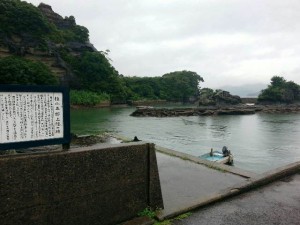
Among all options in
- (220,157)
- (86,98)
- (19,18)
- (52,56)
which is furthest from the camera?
(86,98)

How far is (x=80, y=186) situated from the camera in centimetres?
402

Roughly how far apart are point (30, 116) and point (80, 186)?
3.98 feet

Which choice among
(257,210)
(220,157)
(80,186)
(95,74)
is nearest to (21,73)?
(95,74)

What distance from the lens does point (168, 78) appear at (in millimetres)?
107562

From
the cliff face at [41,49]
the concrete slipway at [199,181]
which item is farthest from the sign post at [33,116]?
the cliff face at [41,49]

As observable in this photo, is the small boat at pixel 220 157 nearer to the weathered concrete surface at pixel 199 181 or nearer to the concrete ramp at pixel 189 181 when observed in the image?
the concrete ramp at pixel 189 181

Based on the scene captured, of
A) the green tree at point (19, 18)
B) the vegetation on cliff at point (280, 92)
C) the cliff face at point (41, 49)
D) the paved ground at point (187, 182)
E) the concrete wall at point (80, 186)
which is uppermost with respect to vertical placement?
the green tree at point (19, 18)

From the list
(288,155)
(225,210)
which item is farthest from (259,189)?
(288,155)

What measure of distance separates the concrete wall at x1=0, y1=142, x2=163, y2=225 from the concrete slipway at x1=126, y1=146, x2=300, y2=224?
1.79 feet

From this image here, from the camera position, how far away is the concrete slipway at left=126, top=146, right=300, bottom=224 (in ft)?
17.7

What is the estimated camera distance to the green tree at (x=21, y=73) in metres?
42.9

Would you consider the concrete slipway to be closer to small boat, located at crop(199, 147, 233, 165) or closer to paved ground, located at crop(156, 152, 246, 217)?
paved ground, located at crop(156, 152, 246, 217)

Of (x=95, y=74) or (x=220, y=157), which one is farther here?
(x=95, y=74)

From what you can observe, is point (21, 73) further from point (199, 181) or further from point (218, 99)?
point (218, 99)
